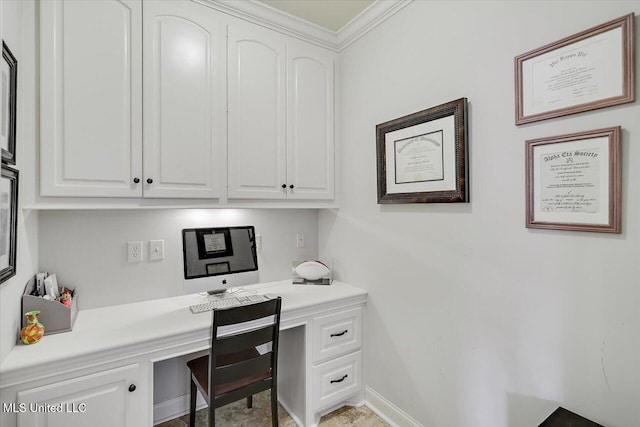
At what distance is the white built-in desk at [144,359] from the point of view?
4.05 ft

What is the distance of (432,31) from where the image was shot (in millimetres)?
1747

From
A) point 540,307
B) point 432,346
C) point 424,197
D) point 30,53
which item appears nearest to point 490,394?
point 432,346

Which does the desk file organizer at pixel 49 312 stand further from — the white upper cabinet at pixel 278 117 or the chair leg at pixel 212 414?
the white upper cabinet at pixel 278 117

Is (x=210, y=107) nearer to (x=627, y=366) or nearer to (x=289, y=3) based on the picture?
(x=289, y=3)

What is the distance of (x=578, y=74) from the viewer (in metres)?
1.19

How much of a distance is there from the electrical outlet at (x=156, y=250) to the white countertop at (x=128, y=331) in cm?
27

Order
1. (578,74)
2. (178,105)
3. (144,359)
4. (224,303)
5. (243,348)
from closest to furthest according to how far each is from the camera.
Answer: (578,74)
(144,359)
(243,348)
(178,105)
(224,303)

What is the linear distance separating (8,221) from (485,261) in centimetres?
201

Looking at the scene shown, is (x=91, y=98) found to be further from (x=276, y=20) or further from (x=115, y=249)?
(x=276, y=20)

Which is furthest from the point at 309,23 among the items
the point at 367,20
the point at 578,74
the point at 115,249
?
the point at 115,249

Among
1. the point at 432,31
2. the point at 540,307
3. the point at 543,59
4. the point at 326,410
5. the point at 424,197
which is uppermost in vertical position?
the point at 432,31

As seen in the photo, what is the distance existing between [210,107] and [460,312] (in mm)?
1773

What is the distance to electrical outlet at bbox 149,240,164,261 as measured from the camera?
6.48 ft

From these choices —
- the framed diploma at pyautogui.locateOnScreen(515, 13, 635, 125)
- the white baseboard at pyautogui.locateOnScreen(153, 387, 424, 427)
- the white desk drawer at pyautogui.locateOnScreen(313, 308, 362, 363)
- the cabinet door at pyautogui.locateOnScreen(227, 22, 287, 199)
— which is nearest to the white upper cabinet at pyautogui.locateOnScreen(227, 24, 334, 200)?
the cabinet door at pyautogui.locateOnScreen(227, 22, 287, 199)
